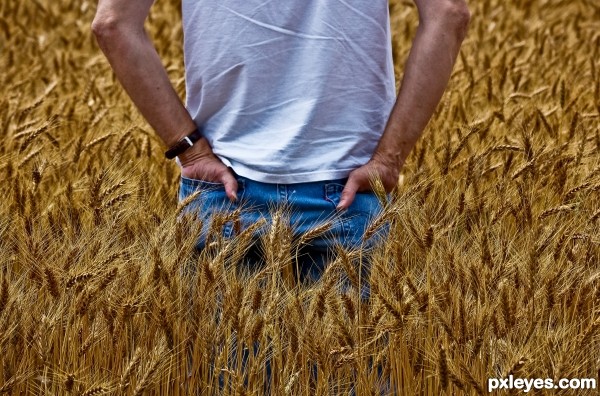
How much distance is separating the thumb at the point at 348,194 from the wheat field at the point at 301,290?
9cm

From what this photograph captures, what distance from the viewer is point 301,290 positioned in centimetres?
261

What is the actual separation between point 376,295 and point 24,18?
169 inches

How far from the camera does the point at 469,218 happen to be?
3.00m

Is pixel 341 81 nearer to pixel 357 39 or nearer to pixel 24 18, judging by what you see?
pixel 357 39

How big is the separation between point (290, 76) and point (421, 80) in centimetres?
29

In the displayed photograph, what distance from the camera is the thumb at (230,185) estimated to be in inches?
97.0

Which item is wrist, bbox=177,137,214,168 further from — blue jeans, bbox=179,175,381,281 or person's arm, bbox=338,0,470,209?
person's arm, bbox=338,0,470,209

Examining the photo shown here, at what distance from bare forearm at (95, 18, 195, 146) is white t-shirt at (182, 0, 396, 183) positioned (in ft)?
0.25

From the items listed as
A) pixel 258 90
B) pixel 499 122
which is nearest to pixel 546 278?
pixel 258 90

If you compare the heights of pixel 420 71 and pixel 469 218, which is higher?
pixel 420 71

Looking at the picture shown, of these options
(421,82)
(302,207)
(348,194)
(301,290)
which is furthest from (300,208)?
(421,82)

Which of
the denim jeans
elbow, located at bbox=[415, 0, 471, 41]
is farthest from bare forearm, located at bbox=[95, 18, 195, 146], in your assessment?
elbow, located at bbox=[415, 0, 471, 41]

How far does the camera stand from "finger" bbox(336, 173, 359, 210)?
8.01ft

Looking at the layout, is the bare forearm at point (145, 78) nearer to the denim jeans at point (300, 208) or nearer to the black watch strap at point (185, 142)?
the black watch strap at point (185, 142)
